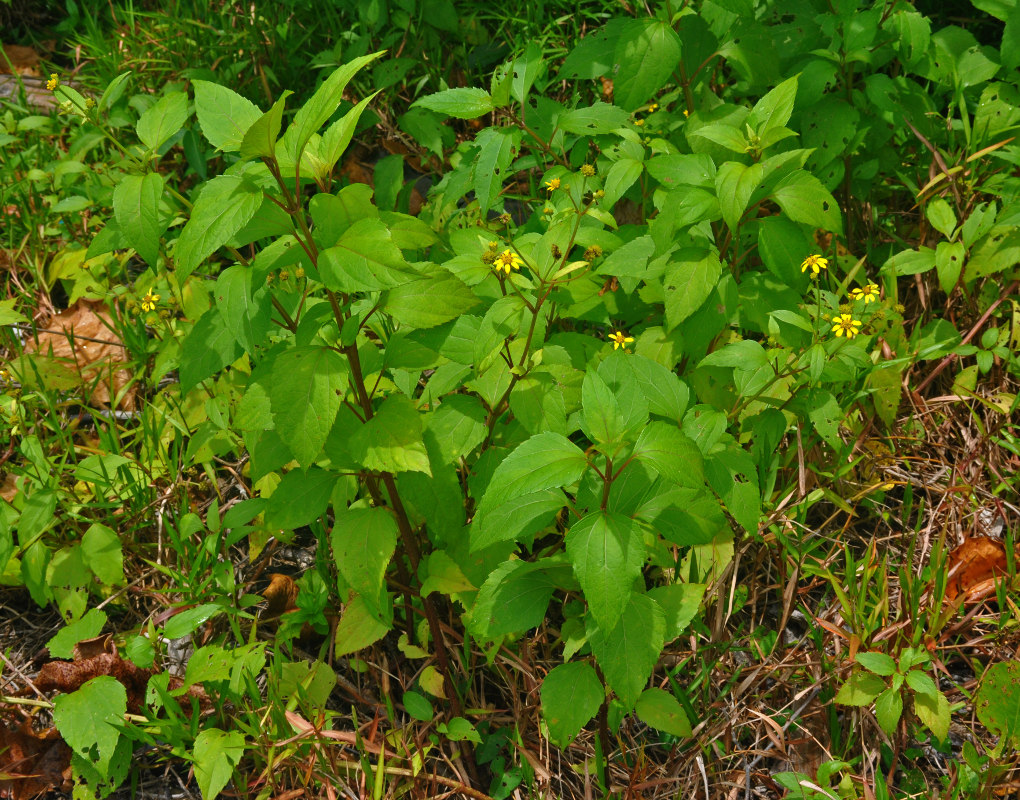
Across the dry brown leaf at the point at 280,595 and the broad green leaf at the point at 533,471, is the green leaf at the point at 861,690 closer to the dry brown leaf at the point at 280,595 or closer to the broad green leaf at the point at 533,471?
the broad green leaf at the point at 533,471

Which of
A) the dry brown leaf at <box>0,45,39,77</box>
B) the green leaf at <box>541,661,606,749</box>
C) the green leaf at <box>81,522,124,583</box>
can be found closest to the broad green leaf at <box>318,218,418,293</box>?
the green leaf at <box>541,661,606,749</box>

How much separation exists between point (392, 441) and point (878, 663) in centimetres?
118

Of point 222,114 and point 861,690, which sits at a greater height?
point 222,114

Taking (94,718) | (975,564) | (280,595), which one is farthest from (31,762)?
(975,564)

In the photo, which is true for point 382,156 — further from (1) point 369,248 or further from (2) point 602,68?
(1) point 369,248

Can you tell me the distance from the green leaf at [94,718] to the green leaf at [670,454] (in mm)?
1340

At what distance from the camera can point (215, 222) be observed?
1.47 meters

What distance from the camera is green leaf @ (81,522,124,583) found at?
2.29 meters

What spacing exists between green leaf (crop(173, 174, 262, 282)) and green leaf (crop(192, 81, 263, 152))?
0.16 metres

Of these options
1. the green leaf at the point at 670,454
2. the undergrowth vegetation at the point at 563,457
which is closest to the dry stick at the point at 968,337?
the undergrowth vegetation at the point at 563,457

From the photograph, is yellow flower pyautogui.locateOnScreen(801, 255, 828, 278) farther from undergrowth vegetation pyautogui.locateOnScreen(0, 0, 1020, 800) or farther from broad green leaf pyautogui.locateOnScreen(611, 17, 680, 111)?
broad green leaf pyautogui.locateOnScreen(611, 17, 680, 111)

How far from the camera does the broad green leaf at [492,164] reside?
7.77ft

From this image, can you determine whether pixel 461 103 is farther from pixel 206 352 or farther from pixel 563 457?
pixel 563 457

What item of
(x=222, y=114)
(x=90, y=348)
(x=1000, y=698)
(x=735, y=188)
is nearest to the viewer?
(x=222, y=114)
